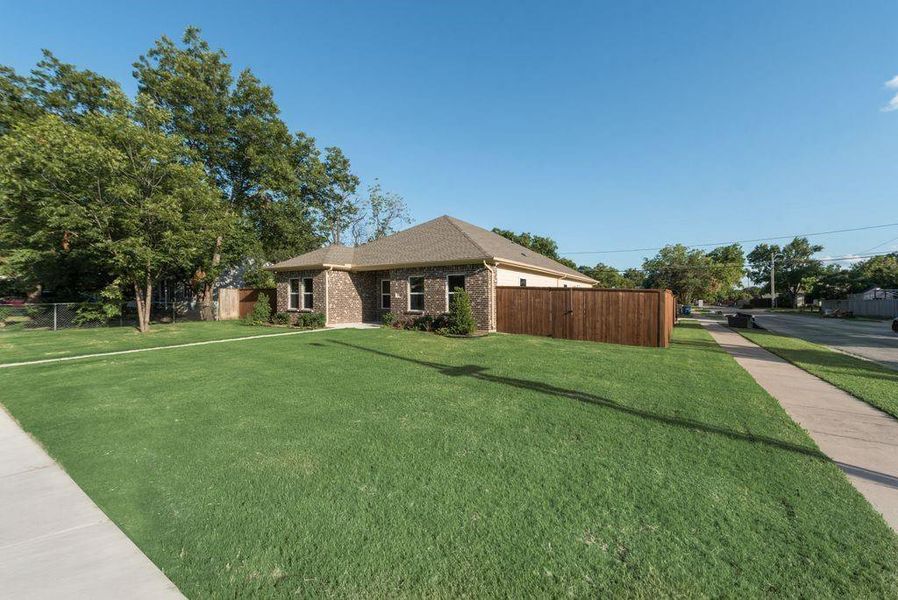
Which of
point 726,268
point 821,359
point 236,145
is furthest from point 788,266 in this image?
point 236,145

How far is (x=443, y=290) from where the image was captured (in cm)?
1496

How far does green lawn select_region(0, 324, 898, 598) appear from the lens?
7.02 ft

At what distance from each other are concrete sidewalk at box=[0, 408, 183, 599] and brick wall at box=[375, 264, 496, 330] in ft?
39.4

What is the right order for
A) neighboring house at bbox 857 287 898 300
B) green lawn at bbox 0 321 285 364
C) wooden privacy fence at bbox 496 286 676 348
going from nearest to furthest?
1. green lawn at bbox 0 321 285 364
2. wooden privacy fence at bbox 496 286 676 348
3. neighboring house at bbox 857 287 898 300

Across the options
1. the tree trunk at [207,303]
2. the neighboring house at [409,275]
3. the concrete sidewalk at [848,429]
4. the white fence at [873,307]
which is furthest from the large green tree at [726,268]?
the tree trunk at [207,303]

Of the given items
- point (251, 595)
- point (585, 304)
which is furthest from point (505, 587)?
point (585, 304)

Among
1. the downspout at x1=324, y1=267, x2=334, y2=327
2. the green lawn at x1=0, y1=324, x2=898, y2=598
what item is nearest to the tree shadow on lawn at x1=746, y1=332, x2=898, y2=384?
the green lawn at x1=0, y1=324, x2=898, y2=598

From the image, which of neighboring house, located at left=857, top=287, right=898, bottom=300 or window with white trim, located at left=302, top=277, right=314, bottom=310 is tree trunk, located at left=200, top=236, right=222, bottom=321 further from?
neighboring house, located at left=857, top=287, right=898, bottom=300

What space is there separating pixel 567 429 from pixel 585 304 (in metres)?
9.23

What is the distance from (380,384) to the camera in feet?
21.2

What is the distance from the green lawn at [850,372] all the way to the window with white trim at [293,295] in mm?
18948

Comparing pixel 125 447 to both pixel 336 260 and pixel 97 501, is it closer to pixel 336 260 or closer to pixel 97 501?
pixel 97 501

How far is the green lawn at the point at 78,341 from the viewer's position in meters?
10.2

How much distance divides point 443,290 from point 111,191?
13.2 meters
